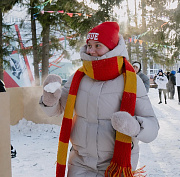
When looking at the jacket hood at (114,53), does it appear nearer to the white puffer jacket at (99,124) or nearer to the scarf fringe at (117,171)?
the white puffer jacket at (99,124)

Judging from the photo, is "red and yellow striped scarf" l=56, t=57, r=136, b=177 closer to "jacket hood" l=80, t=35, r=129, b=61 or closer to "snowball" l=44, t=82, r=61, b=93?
"jacket hood" l=80, t=35, r=129, b=61

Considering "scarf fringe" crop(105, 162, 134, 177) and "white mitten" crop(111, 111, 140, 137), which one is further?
"scarf fringe" crop(105, 162, 134, 177)

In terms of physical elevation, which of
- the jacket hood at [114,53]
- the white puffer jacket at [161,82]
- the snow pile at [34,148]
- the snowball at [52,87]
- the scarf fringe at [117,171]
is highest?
the jacket hood at [114,53]

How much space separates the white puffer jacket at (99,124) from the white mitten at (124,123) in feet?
0.30

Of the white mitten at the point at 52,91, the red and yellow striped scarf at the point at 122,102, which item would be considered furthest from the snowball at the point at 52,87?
the red and yellow striped scarf at the point at 122,102

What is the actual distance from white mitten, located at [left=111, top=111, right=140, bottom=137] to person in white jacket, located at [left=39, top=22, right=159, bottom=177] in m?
0.04

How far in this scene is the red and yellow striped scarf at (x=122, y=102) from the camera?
81.4 inches

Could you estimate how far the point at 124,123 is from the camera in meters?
1.91

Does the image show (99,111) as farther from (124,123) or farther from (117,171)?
(117,171)

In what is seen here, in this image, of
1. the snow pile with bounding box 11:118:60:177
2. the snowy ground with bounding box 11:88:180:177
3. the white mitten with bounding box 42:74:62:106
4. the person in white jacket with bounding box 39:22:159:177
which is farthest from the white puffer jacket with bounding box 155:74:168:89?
the white mitten with bounding box 42:74:62:106

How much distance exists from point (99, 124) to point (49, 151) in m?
4.05

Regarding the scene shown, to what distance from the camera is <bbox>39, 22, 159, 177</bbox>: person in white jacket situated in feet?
6.91

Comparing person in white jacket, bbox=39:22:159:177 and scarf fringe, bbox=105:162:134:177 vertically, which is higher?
person in white jacket, bbox=39:22:159:177

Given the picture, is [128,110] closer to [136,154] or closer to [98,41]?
[136,154]
